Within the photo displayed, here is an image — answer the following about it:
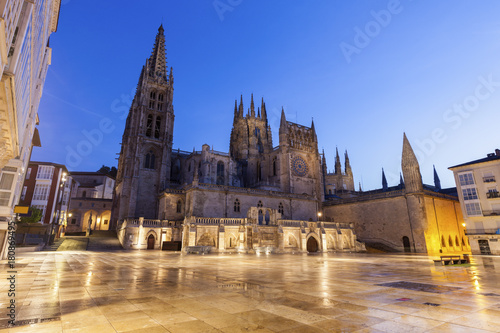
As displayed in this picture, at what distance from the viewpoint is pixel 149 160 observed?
148ft

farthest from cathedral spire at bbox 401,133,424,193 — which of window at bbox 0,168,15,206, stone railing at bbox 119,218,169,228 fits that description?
window at bbox 0,168,15,206

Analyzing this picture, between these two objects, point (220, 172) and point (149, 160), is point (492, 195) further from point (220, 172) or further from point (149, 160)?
point (149, 160)

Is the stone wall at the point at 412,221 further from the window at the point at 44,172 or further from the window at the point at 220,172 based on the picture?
the window at the point at 44,172

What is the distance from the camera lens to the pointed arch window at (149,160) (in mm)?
44562

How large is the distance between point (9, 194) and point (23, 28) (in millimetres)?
16028

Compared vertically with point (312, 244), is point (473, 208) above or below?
above

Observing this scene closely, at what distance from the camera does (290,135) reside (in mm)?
50781

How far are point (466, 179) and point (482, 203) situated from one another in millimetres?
3034

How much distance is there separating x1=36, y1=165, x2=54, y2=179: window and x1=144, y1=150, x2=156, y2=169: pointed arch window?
14.9 metres

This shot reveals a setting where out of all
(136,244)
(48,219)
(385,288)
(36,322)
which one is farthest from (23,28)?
A: (48,219)

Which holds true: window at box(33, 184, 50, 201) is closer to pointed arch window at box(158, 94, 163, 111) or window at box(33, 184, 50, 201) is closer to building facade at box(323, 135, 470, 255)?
pointed arch window at box(158, 94, 163, 111)

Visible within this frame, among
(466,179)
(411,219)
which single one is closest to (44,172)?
(411,219)

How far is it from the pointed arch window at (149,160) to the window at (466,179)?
44049 millimetres

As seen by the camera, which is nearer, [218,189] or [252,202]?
[218,189]
